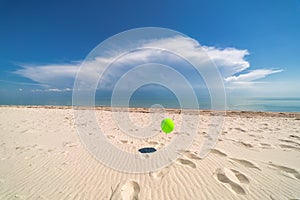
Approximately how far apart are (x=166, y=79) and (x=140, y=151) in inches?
230

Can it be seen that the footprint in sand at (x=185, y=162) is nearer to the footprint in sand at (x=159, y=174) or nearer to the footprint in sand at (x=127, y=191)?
the footprint in sand at (x=159, y=174)

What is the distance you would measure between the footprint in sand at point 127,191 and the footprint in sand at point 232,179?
1707 mm

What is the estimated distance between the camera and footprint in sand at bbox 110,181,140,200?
9.29 ft

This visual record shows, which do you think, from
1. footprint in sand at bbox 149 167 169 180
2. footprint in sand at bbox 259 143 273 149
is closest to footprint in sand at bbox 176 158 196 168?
footprint in sand at bbox 149 167 169 180

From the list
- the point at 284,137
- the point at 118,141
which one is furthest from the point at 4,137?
the point at 284,137

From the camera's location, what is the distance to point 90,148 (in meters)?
5.26

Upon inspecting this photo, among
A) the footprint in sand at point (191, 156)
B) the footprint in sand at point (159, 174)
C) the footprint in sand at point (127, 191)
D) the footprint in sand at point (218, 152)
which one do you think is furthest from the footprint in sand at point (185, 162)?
the footprint in sand at point (127, 191)

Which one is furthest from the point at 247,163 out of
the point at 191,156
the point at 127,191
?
the point at 127,191

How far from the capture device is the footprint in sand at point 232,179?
297 cm

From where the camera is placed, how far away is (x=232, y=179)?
10.8 feet

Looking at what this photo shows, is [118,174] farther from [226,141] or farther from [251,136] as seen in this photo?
[251,136]

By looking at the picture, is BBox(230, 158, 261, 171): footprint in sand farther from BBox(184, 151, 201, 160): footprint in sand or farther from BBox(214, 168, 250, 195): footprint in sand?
BBox(184, 151, 201, 160): footprint in sand

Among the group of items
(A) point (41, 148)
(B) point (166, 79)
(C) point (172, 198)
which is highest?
(B) point (166, 79)

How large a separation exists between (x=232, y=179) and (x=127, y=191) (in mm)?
2131
